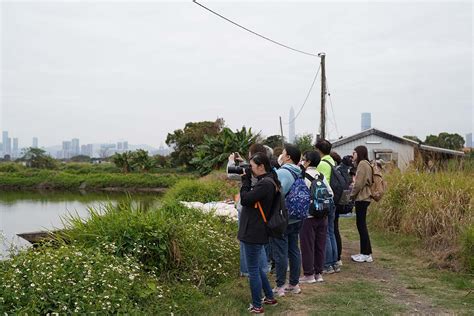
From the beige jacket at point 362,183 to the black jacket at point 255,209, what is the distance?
2.39 metres

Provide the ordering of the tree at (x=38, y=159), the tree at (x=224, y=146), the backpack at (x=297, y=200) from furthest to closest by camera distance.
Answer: the tree at (x=38, y=159) < the tree at (x=224, y=146) < the backpack at (x=297, y=200)

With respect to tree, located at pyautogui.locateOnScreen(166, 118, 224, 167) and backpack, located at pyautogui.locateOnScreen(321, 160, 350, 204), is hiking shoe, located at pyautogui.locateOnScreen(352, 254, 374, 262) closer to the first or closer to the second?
backpack, located at pyautogui.locateOnScreen(321, 160, 350, 204)

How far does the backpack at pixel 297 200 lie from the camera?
4836 mm

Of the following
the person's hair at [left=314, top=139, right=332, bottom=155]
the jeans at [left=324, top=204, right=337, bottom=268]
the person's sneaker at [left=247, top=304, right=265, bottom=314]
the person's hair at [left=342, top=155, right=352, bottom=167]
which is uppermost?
the person's hair at [left=314, top=139, right=332, bottom=155]

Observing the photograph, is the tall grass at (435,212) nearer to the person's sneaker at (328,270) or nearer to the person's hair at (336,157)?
the person's sneaker at (328,270)

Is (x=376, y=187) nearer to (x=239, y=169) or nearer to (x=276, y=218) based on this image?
(x=276, y=218)

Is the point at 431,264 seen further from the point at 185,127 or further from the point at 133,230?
the point at 185,127

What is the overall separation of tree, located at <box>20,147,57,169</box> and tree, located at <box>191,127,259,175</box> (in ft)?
96.9

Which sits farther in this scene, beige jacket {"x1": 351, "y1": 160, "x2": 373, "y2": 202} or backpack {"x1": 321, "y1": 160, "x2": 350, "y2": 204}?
beige jacket {"x1": 351, "y1": 160, "x2": 373, "y2": 202}

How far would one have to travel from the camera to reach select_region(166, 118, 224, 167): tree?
35844mm

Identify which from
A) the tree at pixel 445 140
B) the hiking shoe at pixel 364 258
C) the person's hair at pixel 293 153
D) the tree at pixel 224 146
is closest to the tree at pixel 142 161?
the tree at pixel 224 146

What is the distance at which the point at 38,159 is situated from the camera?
155 ft

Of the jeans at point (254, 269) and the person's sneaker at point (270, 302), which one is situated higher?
the jeans at point (254, 269)

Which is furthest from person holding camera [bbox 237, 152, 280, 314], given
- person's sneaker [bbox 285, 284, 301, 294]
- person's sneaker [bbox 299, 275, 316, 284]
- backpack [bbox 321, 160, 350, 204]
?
backpack [bbox 321, 160, 350, 204]
